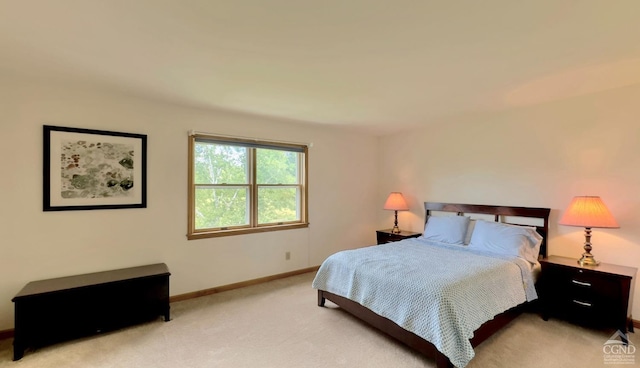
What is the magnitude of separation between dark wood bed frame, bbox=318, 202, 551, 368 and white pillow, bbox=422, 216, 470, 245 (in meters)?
0.27

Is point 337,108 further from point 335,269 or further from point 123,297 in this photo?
point 123,297

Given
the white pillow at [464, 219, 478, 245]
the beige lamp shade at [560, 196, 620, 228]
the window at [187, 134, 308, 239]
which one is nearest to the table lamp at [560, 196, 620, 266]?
the beige lamp shade at [560, 196, 620, 228]

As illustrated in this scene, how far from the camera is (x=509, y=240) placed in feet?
10.3

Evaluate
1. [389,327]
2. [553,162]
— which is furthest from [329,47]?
[553,162]

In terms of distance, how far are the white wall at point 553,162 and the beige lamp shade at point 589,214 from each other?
328 millimetres

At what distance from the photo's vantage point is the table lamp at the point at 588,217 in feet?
8.73

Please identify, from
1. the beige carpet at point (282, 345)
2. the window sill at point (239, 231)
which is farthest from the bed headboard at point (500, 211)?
the window sill at point (239, 231)

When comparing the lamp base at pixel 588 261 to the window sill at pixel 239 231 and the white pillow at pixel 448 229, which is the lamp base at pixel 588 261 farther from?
the window sill at pixel 239 231

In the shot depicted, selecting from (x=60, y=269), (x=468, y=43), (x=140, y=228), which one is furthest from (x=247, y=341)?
(x=468, y=43)

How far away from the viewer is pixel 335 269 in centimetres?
303

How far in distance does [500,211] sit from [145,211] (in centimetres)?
418

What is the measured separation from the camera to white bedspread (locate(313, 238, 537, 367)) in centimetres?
204

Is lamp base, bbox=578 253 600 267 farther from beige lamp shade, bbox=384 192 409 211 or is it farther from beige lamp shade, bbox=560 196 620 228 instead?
beige lamp shade, bbox=384 192 409 211

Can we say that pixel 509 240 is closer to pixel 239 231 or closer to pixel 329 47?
pixel 329 47
